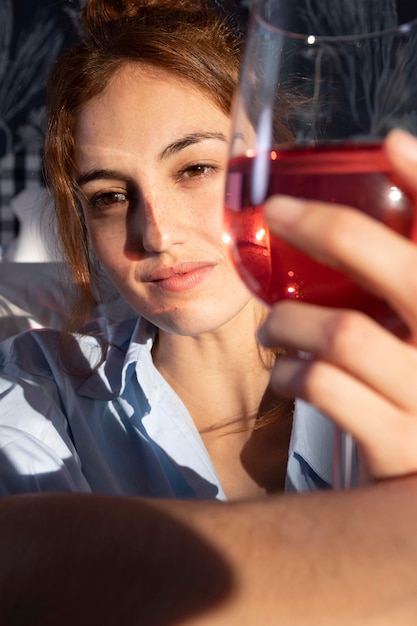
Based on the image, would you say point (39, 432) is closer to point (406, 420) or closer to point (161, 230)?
point (161, 230)

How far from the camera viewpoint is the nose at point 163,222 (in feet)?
3.99

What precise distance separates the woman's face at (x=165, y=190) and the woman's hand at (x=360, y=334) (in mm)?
754

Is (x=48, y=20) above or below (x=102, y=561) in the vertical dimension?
above

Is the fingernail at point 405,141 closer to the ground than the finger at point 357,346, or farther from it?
farther from it

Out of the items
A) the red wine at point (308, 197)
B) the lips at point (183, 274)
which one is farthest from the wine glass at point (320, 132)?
the lips at point (183, 274)

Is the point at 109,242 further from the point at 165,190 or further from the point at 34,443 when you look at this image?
the point at 34,443

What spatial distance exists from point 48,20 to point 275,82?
3.13 m

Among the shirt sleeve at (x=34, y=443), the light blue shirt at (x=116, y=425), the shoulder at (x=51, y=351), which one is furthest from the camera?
the shoulder at (x=51, y=351)

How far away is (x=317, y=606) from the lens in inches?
17.4

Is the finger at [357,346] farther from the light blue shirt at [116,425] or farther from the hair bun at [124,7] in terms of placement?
the hair bun at [124,7]

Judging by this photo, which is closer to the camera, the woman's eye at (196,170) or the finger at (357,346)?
the finger at (357,346)

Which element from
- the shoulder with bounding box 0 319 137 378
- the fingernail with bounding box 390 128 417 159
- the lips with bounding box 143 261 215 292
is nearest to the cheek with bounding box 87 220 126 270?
the lips with bounding box 143 261 215 292

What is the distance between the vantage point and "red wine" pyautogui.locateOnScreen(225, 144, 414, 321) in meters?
0.47

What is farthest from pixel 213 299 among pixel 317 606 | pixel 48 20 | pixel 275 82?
pixel 48 20
